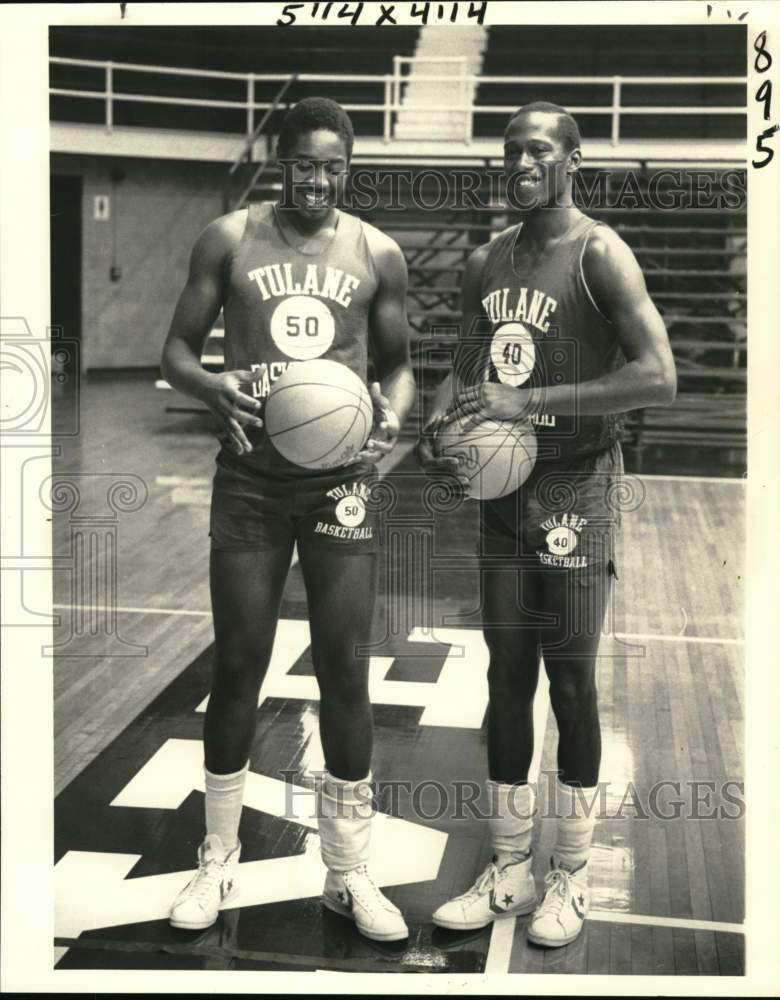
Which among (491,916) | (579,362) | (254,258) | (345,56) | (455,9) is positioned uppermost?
(345,56)

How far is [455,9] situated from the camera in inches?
132

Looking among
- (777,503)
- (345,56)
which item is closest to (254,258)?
(777,503)

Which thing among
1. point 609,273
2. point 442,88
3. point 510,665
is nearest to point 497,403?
point 609,273

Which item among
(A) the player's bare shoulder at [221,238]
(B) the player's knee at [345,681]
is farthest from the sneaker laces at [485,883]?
(A) the player's bare shoulder at [221,238]

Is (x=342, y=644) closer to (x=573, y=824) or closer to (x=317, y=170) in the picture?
(x=573, y=824)

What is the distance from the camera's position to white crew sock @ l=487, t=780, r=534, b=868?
136 inches

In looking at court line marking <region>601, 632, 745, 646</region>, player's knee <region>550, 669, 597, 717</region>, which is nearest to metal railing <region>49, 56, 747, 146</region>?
court line marking <region>601, 632, 745, 646</region>

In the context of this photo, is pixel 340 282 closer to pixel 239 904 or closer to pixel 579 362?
pixel 579 362

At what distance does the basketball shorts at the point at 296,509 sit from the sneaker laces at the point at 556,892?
3.22ft

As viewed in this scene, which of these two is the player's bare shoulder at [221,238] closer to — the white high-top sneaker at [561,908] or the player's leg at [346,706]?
the player's leg at [346,706]

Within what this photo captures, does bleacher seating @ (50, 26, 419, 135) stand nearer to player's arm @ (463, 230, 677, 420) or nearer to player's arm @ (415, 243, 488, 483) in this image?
player's arm @ (415, 243, 488, 483)

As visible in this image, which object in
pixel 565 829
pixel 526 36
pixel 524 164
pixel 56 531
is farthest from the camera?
pixel 526 36

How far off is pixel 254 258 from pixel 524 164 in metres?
0.67

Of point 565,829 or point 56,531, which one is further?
point 56,531
